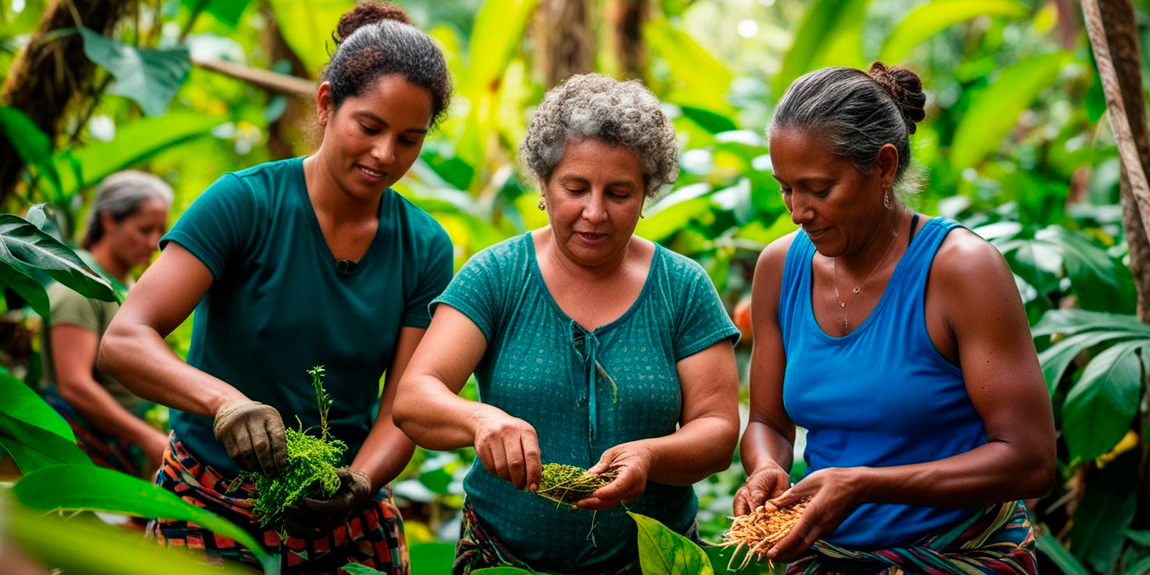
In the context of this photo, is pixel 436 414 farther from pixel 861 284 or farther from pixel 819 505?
pixel 861 284

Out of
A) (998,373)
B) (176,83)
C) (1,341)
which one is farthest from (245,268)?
(1,341)

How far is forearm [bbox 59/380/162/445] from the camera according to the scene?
331cm

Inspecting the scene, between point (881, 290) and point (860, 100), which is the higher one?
point (860, 100)

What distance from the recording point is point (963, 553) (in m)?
1.78

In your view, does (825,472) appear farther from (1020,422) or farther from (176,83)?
(176,83)

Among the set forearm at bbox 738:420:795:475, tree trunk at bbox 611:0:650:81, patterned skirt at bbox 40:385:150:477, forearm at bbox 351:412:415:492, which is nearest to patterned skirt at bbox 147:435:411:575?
forearm at bbox 351:412:415:492

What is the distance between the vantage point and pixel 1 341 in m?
3.97

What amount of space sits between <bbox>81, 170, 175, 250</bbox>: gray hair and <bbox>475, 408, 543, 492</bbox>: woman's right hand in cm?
236

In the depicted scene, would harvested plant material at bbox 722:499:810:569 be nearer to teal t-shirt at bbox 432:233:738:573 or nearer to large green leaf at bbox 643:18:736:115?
teal t-shirt at bbox 432:233:738:573

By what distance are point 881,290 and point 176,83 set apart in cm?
265

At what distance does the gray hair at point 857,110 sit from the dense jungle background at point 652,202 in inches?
5.7

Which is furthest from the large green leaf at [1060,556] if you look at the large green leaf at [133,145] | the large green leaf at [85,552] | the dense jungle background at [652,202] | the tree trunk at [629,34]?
the tree trunk at [629,34]

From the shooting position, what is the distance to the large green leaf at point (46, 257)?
1937 mm

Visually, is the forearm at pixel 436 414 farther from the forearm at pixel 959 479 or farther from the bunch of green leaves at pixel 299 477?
the forearm at pixel 959 479
